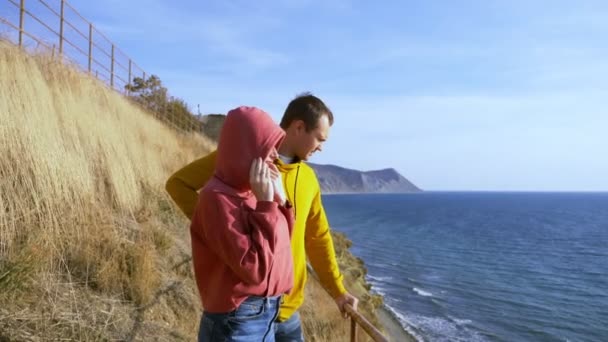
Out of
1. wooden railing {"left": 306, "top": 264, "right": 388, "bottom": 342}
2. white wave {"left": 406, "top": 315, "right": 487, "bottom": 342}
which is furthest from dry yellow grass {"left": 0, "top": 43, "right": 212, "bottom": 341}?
white wave {"left": 406, "top": 315, "right": 487, "bottom": 342}

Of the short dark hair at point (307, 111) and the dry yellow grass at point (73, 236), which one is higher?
the short dark hair at point (307, 111)

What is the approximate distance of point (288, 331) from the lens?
6.50ft

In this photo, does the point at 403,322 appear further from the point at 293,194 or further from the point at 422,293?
the point at 293,194

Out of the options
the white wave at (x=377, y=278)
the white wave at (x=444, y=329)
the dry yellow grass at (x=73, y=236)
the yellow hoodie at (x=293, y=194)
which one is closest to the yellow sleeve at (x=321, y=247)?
the yellow hoodie at (x=293, y=194)

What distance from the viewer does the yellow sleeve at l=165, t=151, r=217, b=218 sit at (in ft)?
6.49

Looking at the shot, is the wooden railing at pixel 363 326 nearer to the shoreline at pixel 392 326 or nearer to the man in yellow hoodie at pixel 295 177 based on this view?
the man in yellow hoodie at pixel 295 177

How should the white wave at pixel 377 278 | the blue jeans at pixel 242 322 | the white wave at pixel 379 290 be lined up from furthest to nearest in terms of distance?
the white wave at pixel 377 278 < the white wave at pixel 379 290 < the blue jeans at pixel 242 322

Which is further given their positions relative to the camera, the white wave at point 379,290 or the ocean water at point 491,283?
the white wave at point 379,290

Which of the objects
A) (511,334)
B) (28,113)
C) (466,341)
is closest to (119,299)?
(28,113)

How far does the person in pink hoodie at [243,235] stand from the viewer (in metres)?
1.49

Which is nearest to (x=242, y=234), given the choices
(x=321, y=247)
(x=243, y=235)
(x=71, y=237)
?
(x=243, y=235)

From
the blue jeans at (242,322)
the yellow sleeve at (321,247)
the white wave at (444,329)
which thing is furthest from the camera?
the white wave at (444,329)

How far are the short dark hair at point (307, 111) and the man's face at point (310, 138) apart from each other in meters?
0.02

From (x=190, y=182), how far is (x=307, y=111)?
567mm
